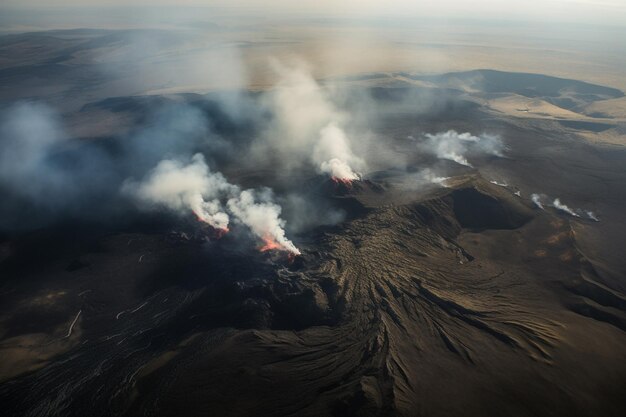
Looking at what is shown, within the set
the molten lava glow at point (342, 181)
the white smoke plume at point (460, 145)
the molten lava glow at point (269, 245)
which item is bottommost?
the white smoke plume at point (460, 145)

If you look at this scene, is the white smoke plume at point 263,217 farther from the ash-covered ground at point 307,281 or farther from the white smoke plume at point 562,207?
the white smoke plume at point 562,207

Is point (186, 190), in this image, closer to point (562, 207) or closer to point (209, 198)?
point (209, 198)

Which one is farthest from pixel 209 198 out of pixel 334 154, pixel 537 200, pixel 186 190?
pixel 537 200

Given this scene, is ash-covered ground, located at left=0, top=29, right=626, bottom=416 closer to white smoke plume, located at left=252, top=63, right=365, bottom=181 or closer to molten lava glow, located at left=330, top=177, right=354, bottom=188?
molten lava glow, located at left=330, top=177, right=354, bottom=188

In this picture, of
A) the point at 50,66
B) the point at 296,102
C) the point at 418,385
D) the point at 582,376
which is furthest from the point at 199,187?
the point at 50,66

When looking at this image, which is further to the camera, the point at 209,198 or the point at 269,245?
the point at 209,198

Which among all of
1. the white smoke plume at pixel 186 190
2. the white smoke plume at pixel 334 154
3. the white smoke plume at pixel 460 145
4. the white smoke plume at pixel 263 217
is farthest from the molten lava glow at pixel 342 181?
the white smoke plume at pixel 460 145
